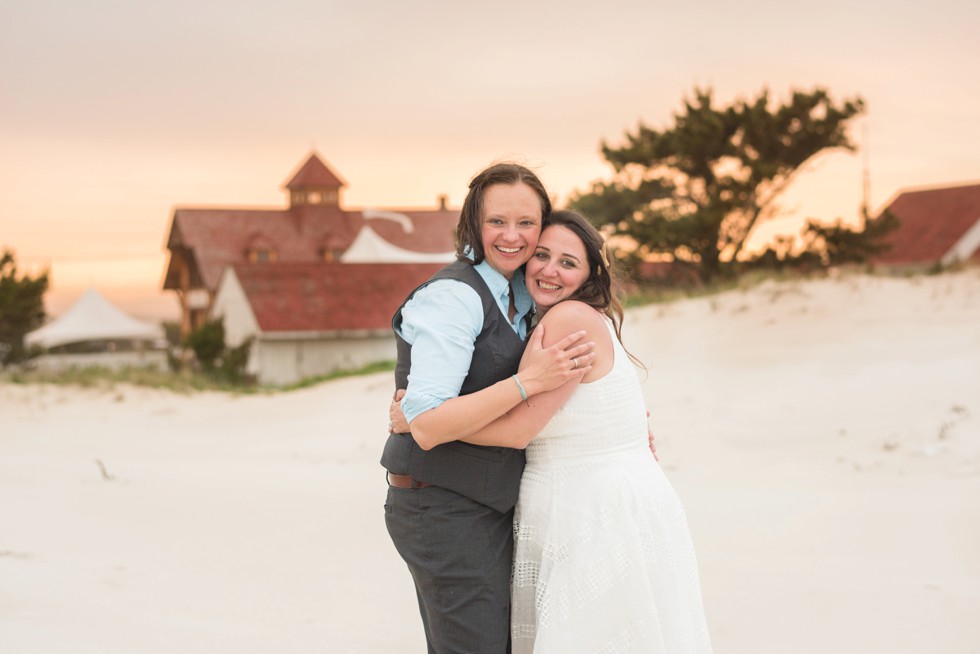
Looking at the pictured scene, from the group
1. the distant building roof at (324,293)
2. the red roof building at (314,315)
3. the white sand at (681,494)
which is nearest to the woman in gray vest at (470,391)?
the white sand at (681,494)

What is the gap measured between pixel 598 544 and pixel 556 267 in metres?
0.86

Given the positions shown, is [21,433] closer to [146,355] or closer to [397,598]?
[397,598]

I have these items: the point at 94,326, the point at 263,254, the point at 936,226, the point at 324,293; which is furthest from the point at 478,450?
the point at 263,254

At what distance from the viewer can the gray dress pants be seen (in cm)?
305

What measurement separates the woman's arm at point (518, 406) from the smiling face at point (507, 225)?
0.22m

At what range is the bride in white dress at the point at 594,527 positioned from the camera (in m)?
3.07

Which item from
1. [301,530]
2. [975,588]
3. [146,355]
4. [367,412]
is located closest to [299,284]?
[146,355]

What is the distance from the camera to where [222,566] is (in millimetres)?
6582

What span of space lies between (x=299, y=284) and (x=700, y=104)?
1244 centimetres

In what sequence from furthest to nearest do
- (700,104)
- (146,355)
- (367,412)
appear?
(146,355) → (700,104) → (367,412)

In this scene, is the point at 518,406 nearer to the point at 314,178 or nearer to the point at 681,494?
the point at 681,494

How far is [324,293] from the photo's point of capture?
29438 millimetres

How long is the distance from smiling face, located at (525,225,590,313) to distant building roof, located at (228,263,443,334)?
2477 cm

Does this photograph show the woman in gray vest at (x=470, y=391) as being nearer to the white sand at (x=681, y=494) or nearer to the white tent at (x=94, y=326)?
the white sand at (x=681, y=494)
